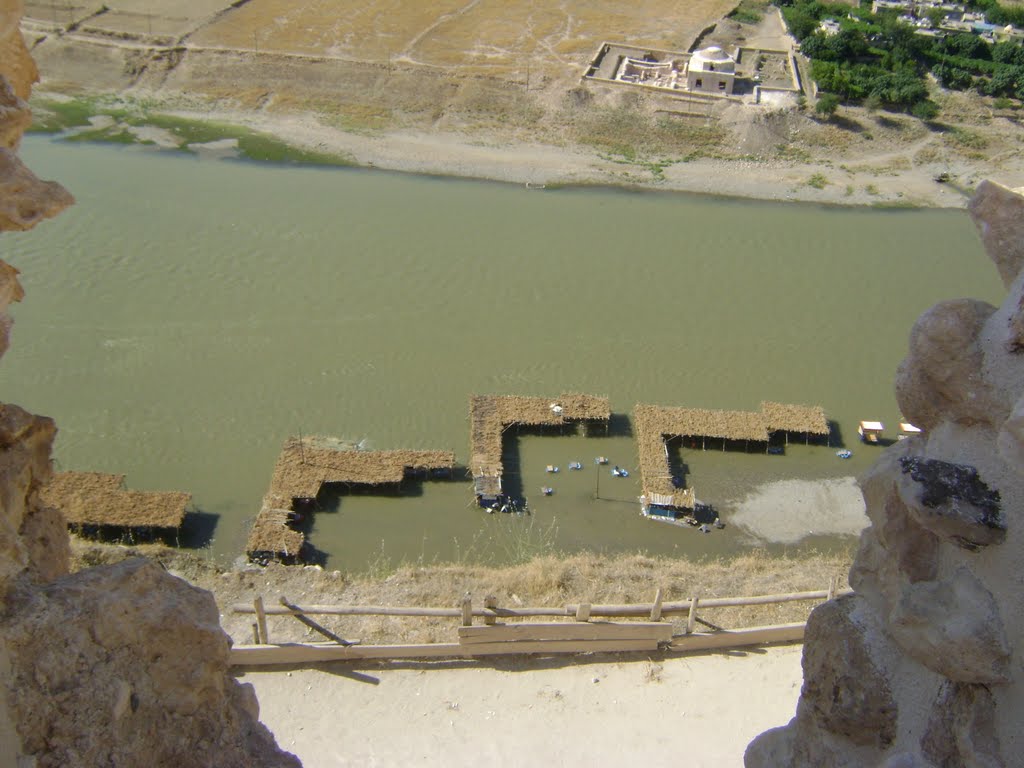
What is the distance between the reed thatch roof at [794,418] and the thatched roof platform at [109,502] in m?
12.4

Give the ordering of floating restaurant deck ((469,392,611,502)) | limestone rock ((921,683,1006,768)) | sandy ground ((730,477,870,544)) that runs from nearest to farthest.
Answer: limestone rock ((921,683,1006,768)) < sandy ground ((730,477,870,544)) < floating restaurant deck ((469,392,611,502))

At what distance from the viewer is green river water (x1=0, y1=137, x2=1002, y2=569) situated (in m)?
19.9

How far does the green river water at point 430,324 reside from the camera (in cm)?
1986

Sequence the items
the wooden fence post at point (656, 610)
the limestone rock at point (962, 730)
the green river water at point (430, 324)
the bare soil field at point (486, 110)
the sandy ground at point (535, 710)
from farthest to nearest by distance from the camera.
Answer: the bare soil field at point (486, 110) → the green river water at point (430, 324) → the wooden fence post at point (656, 610) → the sandy ground at point (535, 710) → the limestone rock at point (962, 730)

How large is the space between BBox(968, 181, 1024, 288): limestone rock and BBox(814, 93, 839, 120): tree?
36.4 m

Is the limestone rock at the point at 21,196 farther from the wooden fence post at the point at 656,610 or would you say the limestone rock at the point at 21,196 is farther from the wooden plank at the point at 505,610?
the wooden fence post at the point at 656,610

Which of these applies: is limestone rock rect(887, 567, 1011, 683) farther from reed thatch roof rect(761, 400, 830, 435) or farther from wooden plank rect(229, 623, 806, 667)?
reed thatch roof rect(761, 400, 830, 435)

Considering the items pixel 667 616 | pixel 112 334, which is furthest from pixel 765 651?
pixel 112 334

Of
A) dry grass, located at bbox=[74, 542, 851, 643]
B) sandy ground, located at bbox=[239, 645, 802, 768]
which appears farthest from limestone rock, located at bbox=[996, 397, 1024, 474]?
dry grass, located at bbox=[74, 542, 851, 643]

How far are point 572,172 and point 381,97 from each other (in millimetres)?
10069

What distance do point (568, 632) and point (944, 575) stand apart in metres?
7.86

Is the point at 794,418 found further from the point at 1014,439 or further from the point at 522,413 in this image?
the point at 1014,439

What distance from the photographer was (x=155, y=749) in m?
5.78

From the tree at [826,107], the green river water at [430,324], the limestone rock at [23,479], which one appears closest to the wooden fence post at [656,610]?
the green river water at [430,324]
